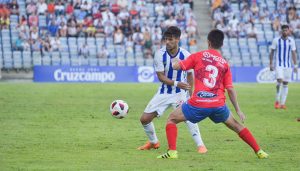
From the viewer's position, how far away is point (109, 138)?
15.8 meters

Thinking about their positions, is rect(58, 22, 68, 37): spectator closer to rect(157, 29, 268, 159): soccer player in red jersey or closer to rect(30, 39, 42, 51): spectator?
rect(30, 39, 42, 51): spectator

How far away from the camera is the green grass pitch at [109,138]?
39.6 feet

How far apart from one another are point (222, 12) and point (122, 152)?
103 ft

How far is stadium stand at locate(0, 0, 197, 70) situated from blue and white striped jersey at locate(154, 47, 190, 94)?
26.1 metres

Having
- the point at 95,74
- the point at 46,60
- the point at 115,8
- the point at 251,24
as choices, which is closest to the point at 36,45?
the point at 46,60

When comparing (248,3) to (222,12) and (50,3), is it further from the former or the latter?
(50,3)

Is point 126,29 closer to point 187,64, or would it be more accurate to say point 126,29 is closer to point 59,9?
point 59,9

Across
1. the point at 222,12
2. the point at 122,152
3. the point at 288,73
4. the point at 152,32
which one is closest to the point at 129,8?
the point at 152,32

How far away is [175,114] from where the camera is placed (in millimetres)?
12445

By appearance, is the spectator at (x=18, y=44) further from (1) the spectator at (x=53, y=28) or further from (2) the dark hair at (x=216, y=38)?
(2) the dark hair at (x=216, y=38)

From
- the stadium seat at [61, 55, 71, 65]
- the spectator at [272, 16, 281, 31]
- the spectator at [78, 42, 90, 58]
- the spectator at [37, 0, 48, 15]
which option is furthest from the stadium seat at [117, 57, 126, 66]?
the spectator at [272, 16, 281, 31]

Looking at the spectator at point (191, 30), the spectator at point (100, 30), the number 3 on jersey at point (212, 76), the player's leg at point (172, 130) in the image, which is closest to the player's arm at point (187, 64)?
the number 3 on jersey at point (212, 76)

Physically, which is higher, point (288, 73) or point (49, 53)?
point (288, 73)

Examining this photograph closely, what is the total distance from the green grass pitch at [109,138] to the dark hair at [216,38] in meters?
1.85
